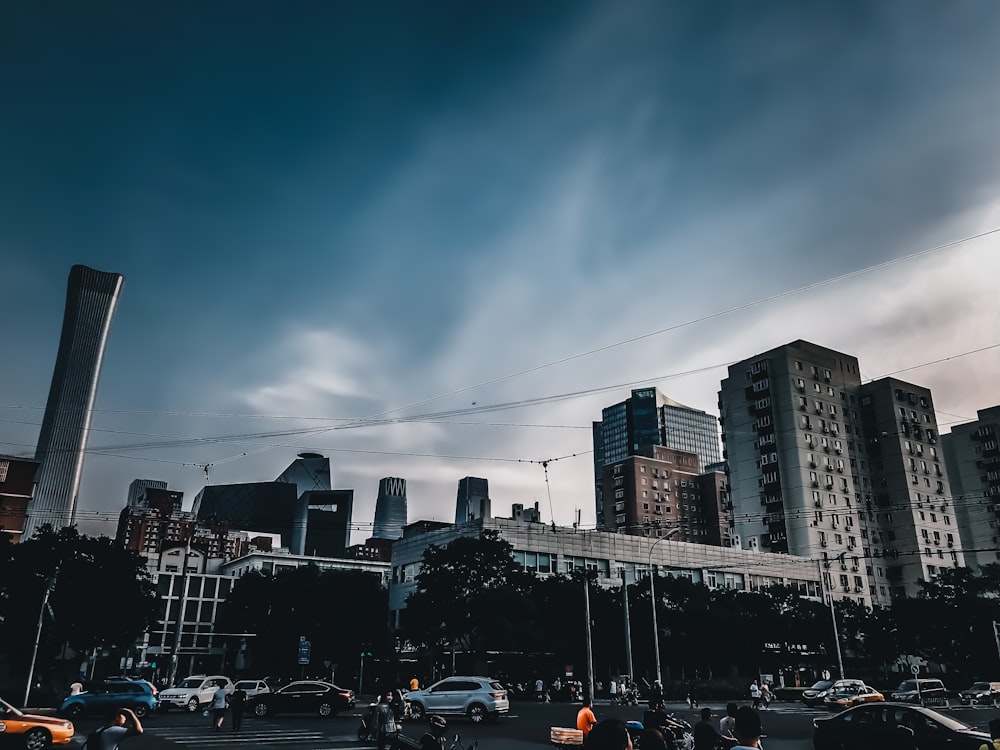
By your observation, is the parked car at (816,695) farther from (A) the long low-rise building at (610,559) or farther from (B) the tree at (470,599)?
(A) the long low-rise building at (610,559)

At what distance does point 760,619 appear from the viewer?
6881 cm

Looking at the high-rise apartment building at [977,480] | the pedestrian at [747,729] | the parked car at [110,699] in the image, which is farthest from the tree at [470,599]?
the high-rise apartment building at [977,480]

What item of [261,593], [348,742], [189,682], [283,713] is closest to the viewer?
[348,742]

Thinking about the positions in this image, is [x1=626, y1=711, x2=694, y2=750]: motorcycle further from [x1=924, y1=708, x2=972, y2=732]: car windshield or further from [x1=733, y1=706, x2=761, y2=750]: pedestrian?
[x1=924, y1=708, x2=972, y2=732]: car windshield

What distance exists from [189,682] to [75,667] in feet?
123

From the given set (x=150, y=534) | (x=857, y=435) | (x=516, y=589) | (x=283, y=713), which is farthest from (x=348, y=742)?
(x=150, y=534)

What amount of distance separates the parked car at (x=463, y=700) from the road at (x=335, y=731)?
21.9 inches

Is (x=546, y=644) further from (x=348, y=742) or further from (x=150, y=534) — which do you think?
(x=150, y=534)

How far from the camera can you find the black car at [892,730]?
16.7 m

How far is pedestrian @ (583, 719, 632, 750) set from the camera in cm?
506

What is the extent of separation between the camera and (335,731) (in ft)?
90.7

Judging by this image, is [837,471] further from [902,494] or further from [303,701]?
[303,701]

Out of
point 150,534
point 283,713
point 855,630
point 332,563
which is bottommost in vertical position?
point 283,713

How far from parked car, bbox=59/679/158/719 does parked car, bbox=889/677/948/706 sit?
3919 cm
